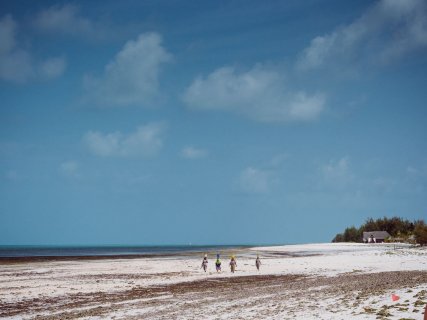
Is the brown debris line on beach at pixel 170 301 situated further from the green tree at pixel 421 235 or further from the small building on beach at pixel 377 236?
the small building on beach at pixel 377 236

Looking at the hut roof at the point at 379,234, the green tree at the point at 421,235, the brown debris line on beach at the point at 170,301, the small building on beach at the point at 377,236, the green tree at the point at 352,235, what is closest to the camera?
the brown debris line on beach at the point at 170,301

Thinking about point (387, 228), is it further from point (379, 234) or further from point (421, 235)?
point (421, 235)

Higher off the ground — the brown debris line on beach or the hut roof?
the hut roof

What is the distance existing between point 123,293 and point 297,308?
42.1 ft

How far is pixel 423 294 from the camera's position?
17.8 m

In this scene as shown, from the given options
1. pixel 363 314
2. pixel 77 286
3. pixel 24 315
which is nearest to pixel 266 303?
pixel 363 314

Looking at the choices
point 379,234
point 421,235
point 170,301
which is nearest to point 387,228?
point 379,234

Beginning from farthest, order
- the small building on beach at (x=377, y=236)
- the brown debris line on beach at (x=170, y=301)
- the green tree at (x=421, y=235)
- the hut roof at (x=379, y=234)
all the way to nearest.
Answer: the hut roof at (x=379, y=234)
the small building on beach at (x=377, y=236)
the green tree at (x=421, y=235)
the brown debris line on beach at (x=170, y=301)

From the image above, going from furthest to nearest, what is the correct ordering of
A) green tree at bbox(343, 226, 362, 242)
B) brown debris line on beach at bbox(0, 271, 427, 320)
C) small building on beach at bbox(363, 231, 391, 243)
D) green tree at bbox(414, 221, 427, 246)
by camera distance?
green tree at bbox(343, 226, 362, 242)
small building on beach at bbox(363, 231, 391, 243)
green tree at bbox(414, 221, 427, 246)
brown debris line on beach at bbox(0, 271, 427, 320)

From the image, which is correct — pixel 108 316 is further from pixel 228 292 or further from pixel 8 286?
pixel 8 286

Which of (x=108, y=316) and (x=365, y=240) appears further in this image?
(x=365, y=240)

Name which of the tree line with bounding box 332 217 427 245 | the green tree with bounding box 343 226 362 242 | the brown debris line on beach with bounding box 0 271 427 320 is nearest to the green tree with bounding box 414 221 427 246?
the tree line with bounding box 332 217 427 245

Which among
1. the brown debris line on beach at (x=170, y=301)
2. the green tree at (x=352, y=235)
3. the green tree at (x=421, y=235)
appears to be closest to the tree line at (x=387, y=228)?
the green tree at (x=352, y=235)

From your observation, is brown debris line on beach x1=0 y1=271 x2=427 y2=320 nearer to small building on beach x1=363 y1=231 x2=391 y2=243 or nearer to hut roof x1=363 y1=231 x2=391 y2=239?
small building on beach x1=363 y1=231 x2=391 y2=243
